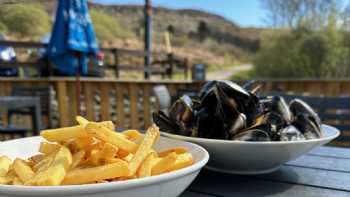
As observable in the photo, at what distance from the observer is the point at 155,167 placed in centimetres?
49

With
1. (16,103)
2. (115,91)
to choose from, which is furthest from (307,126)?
(115,91)

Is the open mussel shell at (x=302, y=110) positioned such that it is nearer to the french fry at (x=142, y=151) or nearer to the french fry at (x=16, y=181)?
the french fry at (x=142, y=151)

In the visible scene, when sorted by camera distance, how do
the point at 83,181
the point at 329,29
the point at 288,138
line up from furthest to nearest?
the point at 329,29, the point at 288,138, the point at 83,181

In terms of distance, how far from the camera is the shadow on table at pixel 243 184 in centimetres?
64

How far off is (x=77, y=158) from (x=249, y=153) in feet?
1.14

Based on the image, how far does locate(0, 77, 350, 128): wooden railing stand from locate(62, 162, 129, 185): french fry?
3.41 metres

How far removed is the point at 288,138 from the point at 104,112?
3.50 m

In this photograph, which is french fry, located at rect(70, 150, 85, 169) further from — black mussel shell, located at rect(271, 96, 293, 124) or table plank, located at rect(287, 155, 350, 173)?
table plank, located at rect(287, 155, 350, 173)

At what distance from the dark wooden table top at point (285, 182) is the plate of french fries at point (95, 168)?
0.13m

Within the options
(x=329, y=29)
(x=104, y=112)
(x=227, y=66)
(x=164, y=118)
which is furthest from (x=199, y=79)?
(x=227, y=66)

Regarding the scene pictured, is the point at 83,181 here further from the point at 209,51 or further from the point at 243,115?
the point at 209,51

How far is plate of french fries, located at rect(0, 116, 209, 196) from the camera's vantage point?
395 millimetres

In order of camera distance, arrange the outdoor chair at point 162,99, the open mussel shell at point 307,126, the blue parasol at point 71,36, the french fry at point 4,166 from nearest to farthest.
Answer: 1. the french fry at point 4,166
2. the open mussel shell at point 307,126
3. the outdoor chair at point 162,99
4. the blue parasol at point 71,36

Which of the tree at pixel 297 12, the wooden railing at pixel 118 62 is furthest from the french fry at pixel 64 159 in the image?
the tree at pixel 297 12
